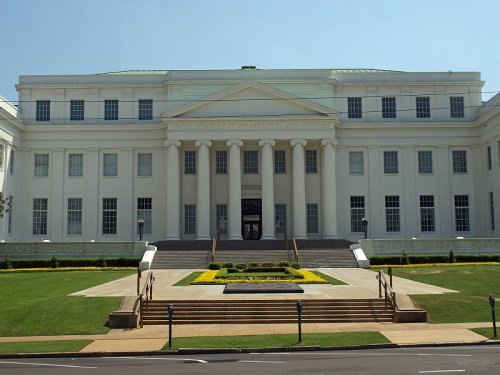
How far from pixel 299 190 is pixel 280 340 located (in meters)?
35.2

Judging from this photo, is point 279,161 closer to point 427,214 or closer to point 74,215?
point 427,214

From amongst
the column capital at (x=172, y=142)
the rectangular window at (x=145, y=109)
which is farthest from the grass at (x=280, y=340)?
the rectangular window at (x=145, y=109)

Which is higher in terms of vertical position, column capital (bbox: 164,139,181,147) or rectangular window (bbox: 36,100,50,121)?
rectangular window (bbox: 36,100,50,121)

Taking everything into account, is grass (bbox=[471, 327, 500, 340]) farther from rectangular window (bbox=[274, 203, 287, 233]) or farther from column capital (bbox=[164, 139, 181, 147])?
column capital (bbox=[164, 139, 181, 147])

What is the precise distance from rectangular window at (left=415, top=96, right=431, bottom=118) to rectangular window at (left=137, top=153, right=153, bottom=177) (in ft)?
87.8

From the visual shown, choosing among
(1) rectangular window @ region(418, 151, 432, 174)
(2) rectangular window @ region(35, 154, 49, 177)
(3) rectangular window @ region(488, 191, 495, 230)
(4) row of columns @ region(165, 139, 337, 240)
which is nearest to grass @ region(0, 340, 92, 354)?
(4) row of columns @ region(165, 139, 337, 240)

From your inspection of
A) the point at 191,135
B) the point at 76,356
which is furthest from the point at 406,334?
the point at 191,135

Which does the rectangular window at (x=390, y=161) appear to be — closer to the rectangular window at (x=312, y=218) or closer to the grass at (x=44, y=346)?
the rectangular window at (x=312, y=218)

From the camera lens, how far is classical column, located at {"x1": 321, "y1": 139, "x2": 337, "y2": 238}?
53219 mm

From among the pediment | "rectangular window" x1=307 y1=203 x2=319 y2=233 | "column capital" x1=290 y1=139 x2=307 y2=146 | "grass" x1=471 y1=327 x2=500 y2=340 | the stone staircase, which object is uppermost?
the pediment

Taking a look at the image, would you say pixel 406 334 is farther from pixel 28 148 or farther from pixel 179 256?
pixel 28 148

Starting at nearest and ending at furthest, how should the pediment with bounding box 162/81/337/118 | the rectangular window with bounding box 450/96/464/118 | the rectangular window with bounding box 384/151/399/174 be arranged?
the pediment with bounding box 162/81/337/118 → the rectangular window with bounding box 384/151/399/174 → the rectangular window with bounding box 450/96/464/118

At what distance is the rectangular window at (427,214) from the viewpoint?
186ft

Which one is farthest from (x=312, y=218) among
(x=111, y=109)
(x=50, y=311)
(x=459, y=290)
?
(x=50, y=311)
